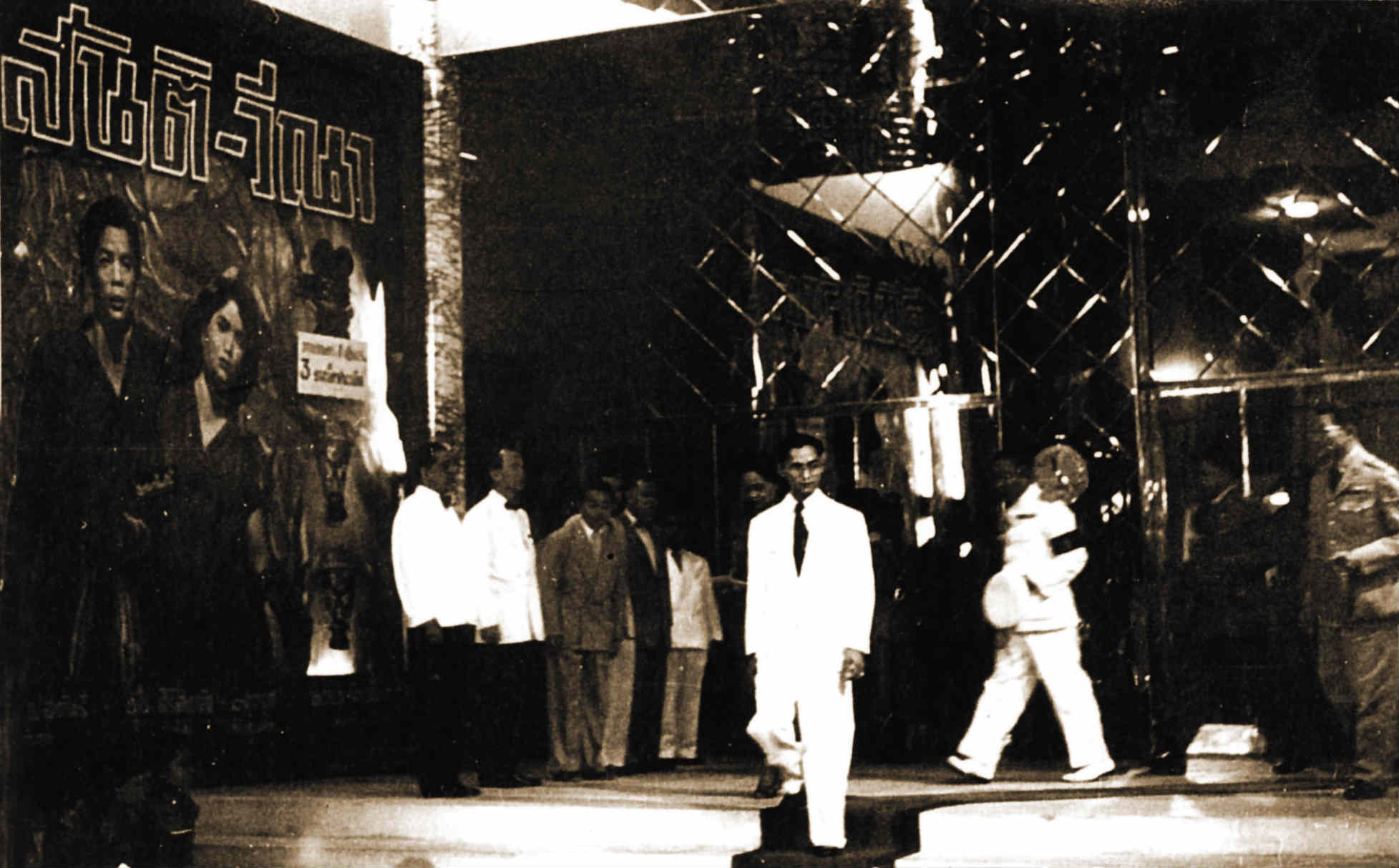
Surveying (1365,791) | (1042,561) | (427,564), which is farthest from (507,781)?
(1365,791)

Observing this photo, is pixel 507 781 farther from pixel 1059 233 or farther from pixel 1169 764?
pixel 1059 233

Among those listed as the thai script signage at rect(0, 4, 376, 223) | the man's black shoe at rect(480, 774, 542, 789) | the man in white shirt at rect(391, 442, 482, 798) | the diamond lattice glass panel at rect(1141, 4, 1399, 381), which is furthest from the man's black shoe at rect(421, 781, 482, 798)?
the diamond lattice glass panel at rect(1141, 4, 1399, 381)

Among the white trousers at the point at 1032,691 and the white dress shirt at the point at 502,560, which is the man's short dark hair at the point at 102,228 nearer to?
the white dress shirt at the point at 502,560

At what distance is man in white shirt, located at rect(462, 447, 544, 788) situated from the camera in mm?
8523

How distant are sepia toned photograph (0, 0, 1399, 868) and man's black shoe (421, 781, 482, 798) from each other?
0.03 metres

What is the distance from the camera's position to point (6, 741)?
705 cm

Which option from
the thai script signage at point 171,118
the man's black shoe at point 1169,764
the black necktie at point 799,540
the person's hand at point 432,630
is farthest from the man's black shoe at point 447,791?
the man's black shoe at point 1169,764

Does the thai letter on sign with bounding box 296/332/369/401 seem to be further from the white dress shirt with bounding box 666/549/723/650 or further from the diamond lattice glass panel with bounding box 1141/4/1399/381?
the diamond lattice glass panel with bounding box 1141/4/1399/381

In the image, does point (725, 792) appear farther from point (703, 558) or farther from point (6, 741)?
point (6, 741)

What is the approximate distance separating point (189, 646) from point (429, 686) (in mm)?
1158

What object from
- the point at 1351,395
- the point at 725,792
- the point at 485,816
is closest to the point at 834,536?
the point at 725,792

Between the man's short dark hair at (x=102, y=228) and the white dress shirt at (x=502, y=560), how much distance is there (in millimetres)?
2032

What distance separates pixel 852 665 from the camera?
22.2 ft

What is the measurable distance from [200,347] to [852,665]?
373 cm
